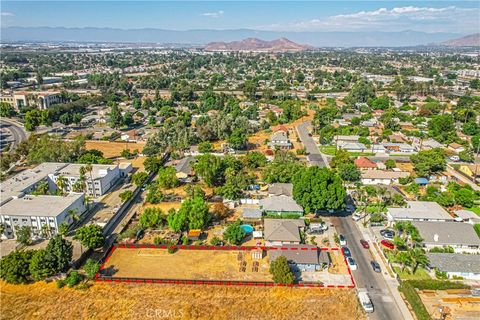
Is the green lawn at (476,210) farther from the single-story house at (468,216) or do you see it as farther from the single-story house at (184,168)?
the single-story house at (184,168)

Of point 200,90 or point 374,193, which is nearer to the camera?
point 374,193

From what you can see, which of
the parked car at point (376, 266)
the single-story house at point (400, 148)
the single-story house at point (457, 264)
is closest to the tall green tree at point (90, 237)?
the parked car at point (376, 266)

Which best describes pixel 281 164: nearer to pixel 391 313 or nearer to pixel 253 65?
pixel 391 313

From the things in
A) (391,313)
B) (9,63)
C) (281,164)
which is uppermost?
(9,63)

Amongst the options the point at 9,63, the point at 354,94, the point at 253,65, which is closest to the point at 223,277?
the point at 354,94

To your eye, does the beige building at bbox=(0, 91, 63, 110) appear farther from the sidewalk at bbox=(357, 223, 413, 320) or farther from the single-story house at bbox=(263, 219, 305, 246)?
the sidewalk at bbox=(357, 223, 413, 320)

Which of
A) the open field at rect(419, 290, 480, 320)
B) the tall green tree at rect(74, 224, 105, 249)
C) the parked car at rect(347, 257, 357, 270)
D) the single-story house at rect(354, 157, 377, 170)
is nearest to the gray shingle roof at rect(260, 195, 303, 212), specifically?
the parked car at rect(347, 257, 357, 270)

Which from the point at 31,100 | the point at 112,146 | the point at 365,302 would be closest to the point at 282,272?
the point at 365,302
